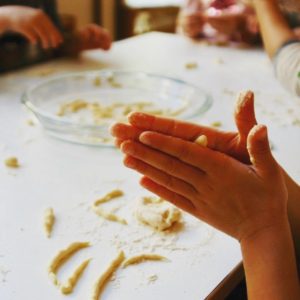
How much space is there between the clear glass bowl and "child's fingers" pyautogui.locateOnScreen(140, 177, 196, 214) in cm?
26

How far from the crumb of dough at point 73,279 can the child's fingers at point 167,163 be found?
0.13 metres

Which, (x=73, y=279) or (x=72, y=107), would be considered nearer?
(x=73, y=279)

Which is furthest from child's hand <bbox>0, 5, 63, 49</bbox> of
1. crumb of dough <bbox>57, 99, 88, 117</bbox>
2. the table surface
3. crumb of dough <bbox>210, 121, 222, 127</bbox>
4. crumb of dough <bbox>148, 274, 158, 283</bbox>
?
crumb of dough <bbox>148, 274, 158, 283</bbox>

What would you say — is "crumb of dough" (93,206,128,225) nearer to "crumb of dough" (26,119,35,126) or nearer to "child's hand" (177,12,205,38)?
"crumb of dough" (26,119,35,126)

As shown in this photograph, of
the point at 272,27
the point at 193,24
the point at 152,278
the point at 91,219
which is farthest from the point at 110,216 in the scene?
the point at 193,24

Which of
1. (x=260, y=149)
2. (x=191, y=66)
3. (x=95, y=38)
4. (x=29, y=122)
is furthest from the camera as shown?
(x=95, y=38)

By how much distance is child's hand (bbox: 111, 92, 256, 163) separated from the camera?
1.69ft

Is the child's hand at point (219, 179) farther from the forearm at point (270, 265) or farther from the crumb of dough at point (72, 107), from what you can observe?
the crumb of dough at point (72, 107)

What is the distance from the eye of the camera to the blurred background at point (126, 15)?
9.86 feet

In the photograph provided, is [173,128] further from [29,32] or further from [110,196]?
[29,32]

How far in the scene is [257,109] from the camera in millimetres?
1022

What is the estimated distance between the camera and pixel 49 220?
1.96ft

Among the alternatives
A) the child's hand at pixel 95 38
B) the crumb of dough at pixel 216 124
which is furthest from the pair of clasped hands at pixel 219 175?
the child's hand at pixel 95 38

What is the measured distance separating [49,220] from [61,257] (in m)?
0.08
